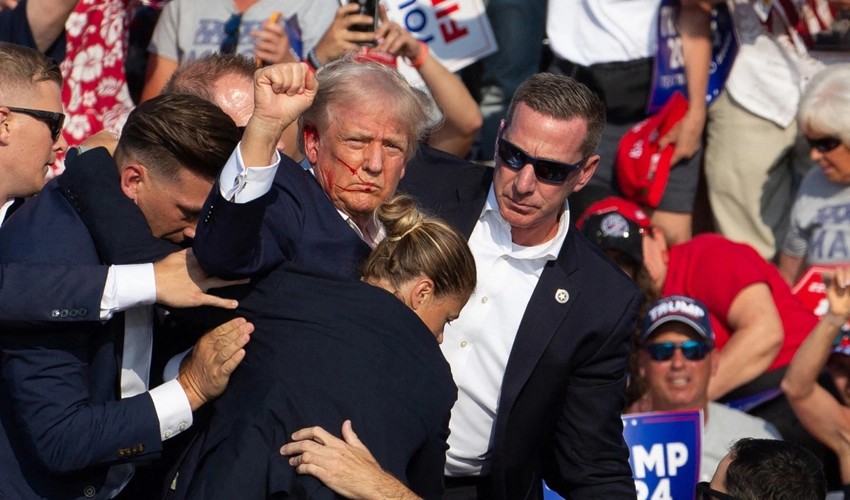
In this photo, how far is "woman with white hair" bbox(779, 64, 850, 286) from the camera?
5633mm

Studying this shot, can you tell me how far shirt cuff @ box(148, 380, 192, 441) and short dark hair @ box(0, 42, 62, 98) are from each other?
37.7 inches

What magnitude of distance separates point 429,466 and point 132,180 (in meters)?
1.04

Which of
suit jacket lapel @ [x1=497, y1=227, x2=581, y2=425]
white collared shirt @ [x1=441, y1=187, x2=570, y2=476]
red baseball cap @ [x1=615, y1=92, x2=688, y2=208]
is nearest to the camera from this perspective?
suit jacket lapel @ [x1=497, y1=227, x2=581, y2=425]

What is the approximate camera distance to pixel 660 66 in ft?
19.4

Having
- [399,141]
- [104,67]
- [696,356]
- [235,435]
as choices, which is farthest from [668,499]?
[104,67]

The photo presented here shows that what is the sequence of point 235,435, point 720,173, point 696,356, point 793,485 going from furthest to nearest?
point 720,173 < point 696,356 < point 793,485 < point 235,435

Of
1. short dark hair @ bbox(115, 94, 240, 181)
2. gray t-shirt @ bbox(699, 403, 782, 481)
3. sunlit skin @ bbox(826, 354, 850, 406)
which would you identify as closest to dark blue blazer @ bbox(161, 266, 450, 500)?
short dark hair @ bbox(115, 94, 240, 181)

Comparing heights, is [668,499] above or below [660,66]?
below

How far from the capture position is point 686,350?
516 cm

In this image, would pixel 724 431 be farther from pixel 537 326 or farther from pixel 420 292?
pixel 420 292

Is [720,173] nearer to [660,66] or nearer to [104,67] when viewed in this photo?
[660,66]

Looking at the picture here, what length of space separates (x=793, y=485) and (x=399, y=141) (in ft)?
4.81

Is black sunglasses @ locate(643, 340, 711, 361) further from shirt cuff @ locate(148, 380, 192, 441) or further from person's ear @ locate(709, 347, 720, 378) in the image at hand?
shirt cuff @ locate(148, 380, 192, 441)

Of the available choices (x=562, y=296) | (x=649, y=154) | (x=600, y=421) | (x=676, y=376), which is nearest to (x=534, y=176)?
(x=562, y=296)
